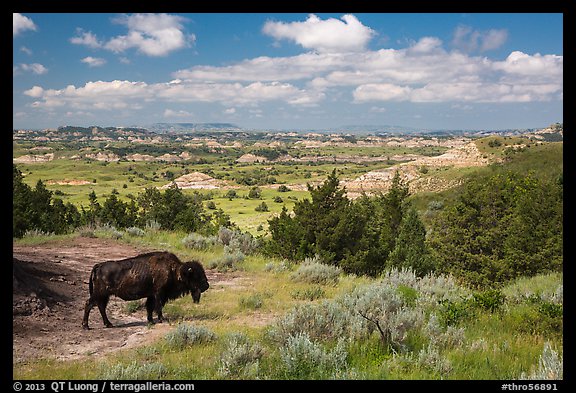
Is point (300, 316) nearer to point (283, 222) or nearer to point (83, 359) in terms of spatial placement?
point (83, 359)

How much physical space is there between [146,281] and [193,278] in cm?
94

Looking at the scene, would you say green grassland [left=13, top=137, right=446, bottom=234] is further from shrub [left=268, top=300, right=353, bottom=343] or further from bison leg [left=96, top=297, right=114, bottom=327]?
shrub [left=268, top=300, right=353, bottom=343]

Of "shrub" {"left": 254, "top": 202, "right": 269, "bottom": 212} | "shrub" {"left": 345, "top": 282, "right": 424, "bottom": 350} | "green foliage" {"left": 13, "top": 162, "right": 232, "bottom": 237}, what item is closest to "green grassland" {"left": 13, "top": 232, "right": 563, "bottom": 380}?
"shrub" {"left": 345, "top": 282, "right": 424, "bottom": 350}

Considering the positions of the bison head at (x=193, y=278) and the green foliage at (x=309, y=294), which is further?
the green foliage at (x=309, y=294)

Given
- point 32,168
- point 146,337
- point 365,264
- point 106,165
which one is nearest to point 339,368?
point 146,337

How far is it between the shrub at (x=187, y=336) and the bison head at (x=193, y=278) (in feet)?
5.00

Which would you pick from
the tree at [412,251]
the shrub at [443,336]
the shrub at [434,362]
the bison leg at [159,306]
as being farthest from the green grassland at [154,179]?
the shrub at [434,362]

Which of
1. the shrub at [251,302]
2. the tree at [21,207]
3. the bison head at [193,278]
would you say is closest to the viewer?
the bison head at [193,278]

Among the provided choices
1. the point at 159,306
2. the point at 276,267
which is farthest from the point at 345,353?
the point at 276,267

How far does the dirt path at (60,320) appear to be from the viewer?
604 cm

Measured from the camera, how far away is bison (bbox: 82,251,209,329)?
23.5 feet

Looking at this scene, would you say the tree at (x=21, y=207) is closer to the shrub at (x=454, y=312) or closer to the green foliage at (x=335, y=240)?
the green foliage at (x=335, y=240)

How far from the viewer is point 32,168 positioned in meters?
156
